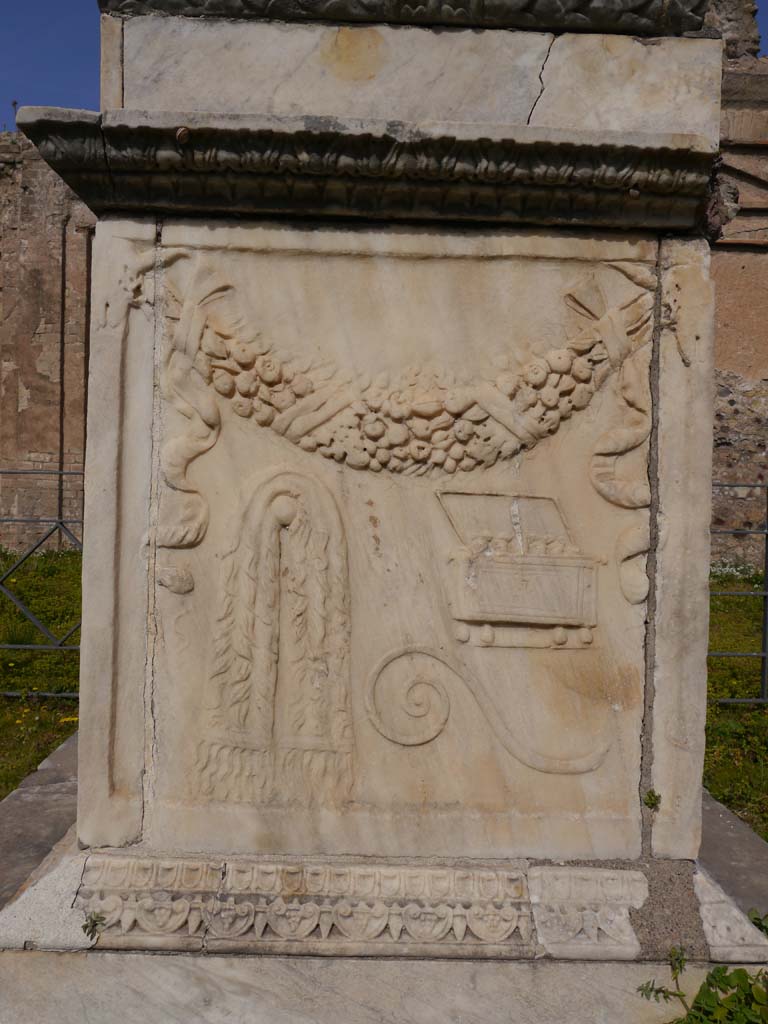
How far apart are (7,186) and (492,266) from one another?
1077 cm

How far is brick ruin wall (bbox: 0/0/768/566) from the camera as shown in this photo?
10.3 m

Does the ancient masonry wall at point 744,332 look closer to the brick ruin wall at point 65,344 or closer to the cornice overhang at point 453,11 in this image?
the brick ruin wall at point 65,344

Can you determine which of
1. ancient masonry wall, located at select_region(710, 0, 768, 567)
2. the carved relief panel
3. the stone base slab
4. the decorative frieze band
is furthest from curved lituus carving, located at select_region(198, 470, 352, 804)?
ancient masonry wall, located at select_region(710, 0, 768, 567)

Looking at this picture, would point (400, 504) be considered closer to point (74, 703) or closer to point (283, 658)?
point (283, 658)

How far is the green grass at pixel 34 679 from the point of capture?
4.03 meters

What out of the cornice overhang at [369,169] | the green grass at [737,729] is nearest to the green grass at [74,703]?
the green grass at [737,729]

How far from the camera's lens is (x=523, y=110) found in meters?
1.90

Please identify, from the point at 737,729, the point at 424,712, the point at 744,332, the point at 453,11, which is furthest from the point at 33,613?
the point at 744,332

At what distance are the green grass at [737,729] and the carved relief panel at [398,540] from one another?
73.3 inches

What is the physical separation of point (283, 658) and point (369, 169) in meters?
1.11

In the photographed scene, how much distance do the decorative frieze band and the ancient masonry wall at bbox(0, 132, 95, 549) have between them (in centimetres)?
A: 930

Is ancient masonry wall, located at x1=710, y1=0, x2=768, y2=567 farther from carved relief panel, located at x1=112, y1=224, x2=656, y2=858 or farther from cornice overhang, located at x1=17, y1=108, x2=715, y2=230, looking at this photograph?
cornice overhang, located at x1=17, y1=108, x2=715, y2=230

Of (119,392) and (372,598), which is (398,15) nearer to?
(119,392)

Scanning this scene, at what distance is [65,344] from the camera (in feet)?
34.9
